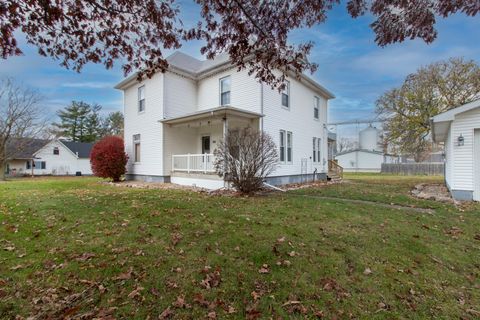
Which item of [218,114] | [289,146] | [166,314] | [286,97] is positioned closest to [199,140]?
[218,114]

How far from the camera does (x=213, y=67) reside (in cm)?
1427

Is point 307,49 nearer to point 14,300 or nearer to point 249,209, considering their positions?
point 249,209

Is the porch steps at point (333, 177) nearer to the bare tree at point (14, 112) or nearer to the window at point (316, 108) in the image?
the window at point (316, 108)

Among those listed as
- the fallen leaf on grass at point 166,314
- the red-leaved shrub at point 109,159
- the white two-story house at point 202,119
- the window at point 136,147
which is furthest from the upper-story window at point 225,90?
the fallen leaf on grass at point 166,314

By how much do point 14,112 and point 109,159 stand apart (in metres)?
18.2

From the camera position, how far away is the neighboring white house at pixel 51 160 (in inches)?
1390

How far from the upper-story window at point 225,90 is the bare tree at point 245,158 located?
487cm

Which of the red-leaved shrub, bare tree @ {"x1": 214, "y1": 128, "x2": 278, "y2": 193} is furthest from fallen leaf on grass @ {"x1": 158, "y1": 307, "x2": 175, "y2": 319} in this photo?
the red-leaved shrub

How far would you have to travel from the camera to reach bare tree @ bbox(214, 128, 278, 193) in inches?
363

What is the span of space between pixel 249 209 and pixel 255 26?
4205mm

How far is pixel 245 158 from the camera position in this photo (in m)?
9.22

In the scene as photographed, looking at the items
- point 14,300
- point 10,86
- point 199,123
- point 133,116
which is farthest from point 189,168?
point 10,86

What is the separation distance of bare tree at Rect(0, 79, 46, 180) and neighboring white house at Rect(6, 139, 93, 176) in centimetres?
842

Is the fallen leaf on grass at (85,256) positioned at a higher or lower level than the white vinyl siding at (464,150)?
lower
